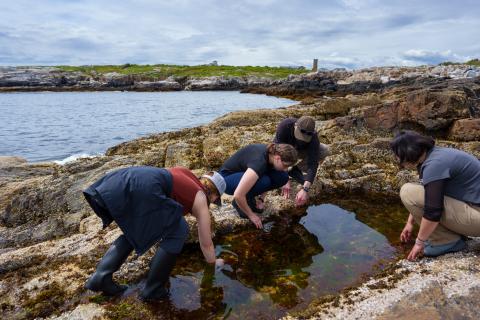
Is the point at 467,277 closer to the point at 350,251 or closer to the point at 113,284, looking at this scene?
the point at 350,251

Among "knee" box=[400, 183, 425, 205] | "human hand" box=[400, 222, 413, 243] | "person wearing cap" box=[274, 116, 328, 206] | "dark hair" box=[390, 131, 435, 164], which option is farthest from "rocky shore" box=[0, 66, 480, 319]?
"dark hair" box=[390, 131, 435, 164]

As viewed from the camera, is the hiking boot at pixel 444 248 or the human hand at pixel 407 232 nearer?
the hiking boot at pixel 444 248

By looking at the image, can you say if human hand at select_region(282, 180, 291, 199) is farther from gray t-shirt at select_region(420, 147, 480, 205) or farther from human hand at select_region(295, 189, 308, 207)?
gray t-shirt at select_region(420, 147, 480, 205)

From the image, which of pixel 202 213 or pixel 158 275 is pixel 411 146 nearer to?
pixel 202 213

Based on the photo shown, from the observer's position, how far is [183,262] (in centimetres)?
667

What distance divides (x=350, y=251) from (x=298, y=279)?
1382mm

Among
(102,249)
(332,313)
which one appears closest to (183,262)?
(102,249)

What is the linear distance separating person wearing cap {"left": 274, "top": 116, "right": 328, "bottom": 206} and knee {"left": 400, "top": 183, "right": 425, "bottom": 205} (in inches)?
97.6

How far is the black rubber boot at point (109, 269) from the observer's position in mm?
5352

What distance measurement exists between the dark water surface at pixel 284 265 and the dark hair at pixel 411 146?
191 centimetres

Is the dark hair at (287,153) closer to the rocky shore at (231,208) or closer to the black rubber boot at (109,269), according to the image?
the rocky shore at (231,208)

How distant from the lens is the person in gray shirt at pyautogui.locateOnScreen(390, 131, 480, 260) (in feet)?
18.3

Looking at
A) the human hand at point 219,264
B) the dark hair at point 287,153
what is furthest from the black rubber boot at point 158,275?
the dark hair at point 287,153

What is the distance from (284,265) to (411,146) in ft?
9.13
